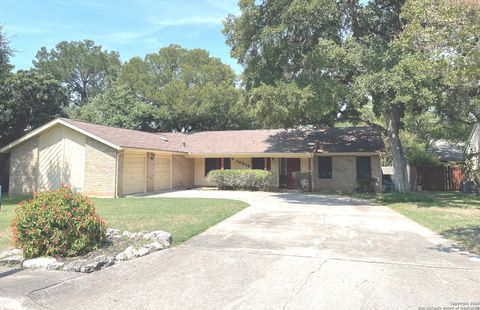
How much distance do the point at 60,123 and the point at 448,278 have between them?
19.2 meters

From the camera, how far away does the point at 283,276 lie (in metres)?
5.76

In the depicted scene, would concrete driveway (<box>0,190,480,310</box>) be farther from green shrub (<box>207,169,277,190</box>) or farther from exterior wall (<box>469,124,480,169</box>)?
exterior wall (<box>469,124,480,169</box>)

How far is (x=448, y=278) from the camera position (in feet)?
18.6

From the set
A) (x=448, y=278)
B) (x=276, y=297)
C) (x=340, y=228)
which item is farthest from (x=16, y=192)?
(x=448, y=278)

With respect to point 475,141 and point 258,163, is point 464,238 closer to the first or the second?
point 258,163

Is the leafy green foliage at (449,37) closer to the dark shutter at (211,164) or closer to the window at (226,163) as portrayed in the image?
the window at (226,163)

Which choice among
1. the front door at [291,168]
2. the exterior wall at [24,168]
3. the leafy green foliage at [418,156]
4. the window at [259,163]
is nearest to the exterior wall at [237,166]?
the window at [259,163]

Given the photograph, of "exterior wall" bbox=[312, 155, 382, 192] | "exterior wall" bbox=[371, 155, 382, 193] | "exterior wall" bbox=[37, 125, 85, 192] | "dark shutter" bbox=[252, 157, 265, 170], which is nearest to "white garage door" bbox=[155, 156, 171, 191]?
"exterior wall" bbox=[37, 125, 85, 192]

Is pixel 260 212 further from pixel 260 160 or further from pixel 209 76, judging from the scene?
pixel 209 76

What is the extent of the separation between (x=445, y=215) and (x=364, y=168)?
10.6 metres

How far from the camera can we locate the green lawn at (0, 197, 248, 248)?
929 centimetres

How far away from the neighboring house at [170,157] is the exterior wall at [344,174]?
0.06 m

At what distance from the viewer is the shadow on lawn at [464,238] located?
7.63 metres

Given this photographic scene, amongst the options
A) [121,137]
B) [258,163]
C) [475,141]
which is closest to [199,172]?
[258,163]
